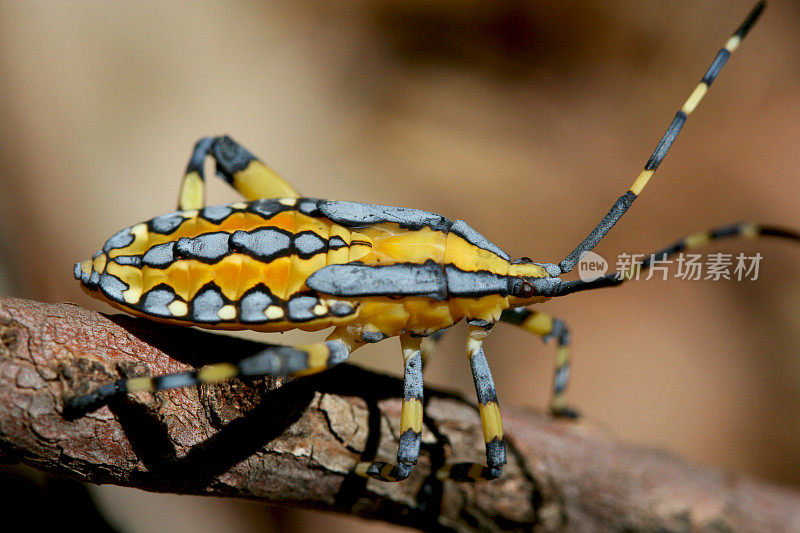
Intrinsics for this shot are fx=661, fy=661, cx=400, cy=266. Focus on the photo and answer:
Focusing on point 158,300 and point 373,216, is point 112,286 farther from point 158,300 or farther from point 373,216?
point 373,216

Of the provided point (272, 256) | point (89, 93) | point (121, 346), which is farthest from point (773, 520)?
point (89, 93)

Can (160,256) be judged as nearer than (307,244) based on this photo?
Yes

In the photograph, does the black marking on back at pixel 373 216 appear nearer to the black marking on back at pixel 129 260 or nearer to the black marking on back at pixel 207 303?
the black marking on back at pixel 207 303

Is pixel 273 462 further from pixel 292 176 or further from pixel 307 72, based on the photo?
pixel 307 72

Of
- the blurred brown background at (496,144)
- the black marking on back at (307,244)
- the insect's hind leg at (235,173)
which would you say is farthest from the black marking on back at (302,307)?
the blurred brown background at (496,144)

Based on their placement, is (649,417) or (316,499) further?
(649,417)

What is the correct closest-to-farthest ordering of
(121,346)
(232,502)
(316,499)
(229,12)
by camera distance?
(121,346), (316,499), (232,502), (229,12)

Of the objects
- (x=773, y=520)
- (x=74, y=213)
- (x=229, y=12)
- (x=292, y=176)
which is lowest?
(x=773, y=520)

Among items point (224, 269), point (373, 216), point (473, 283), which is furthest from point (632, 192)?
point (224, 269)
